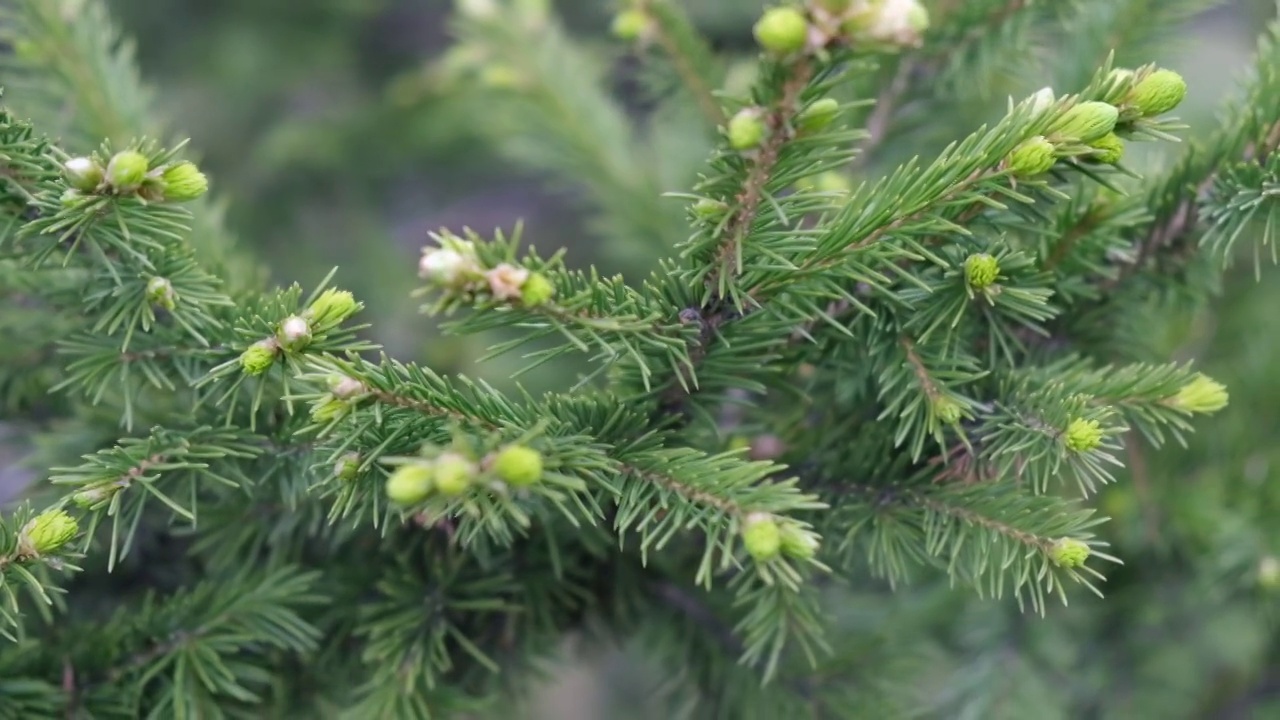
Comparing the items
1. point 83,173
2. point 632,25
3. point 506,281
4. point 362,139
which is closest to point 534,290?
point 506,281

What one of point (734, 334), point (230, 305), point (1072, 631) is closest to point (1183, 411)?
point (734, 334)

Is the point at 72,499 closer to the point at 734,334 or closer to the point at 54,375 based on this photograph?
the point at 54,375

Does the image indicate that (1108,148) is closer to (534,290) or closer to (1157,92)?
(1157,92)

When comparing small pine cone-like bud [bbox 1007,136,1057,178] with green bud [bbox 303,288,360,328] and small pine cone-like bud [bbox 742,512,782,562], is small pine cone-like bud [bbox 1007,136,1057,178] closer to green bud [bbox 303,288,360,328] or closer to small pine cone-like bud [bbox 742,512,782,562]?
small pine cone-like bud [bbox 742,512,782,562]

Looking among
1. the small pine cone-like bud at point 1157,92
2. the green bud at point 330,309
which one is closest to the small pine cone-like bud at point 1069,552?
the small pine cone-like bud at point 1157,92

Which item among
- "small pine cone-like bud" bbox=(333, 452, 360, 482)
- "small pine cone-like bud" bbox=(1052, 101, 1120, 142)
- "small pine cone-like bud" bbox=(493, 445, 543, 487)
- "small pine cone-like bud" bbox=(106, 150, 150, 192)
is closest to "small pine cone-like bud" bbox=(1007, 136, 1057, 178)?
"small pine cone-like bud" bbox=(1052, 101, 1120, 142)

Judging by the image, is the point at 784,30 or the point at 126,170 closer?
the point at 784,30

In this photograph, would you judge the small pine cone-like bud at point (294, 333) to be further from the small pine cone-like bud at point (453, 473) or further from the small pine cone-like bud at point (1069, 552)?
the small pine cone-like bud at point (1069, 552)
